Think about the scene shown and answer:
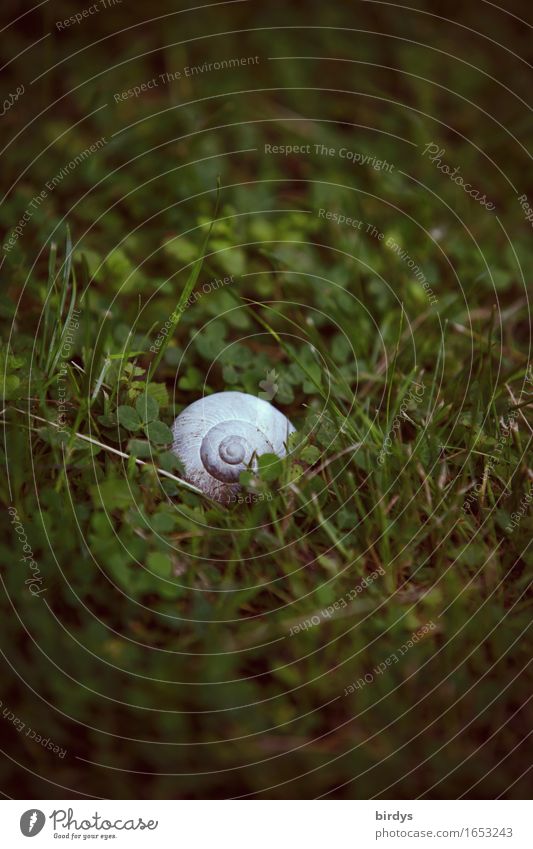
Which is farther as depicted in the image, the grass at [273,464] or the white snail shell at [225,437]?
the white snail shell at [225,437]

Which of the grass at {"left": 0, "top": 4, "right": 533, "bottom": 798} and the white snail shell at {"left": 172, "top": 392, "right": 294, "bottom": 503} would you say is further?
the white snail shell at {"left": 172, "top": 392, "right": 294, "bottom": 503}

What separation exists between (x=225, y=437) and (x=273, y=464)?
11 centimetres

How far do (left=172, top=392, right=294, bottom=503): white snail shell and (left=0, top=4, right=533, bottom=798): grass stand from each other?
31 mm

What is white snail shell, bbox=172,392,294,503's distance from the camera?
1565mm

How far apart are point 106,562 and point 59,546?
0.09m

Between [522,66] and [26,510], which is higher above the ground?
[522,66]

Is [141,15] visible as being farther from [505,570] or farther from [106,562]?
[505,570]

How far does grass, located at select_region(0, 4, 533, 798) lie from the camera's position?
141 cm

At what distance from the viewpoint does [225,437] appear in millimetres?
1562

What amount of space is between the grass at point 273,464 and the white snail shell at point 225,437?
0.10 feet

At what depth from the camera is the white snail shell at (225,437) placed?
1565mm

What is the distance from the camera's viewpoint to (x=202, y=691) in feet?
4.60

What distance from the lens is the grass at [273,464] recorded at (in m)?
1.41
